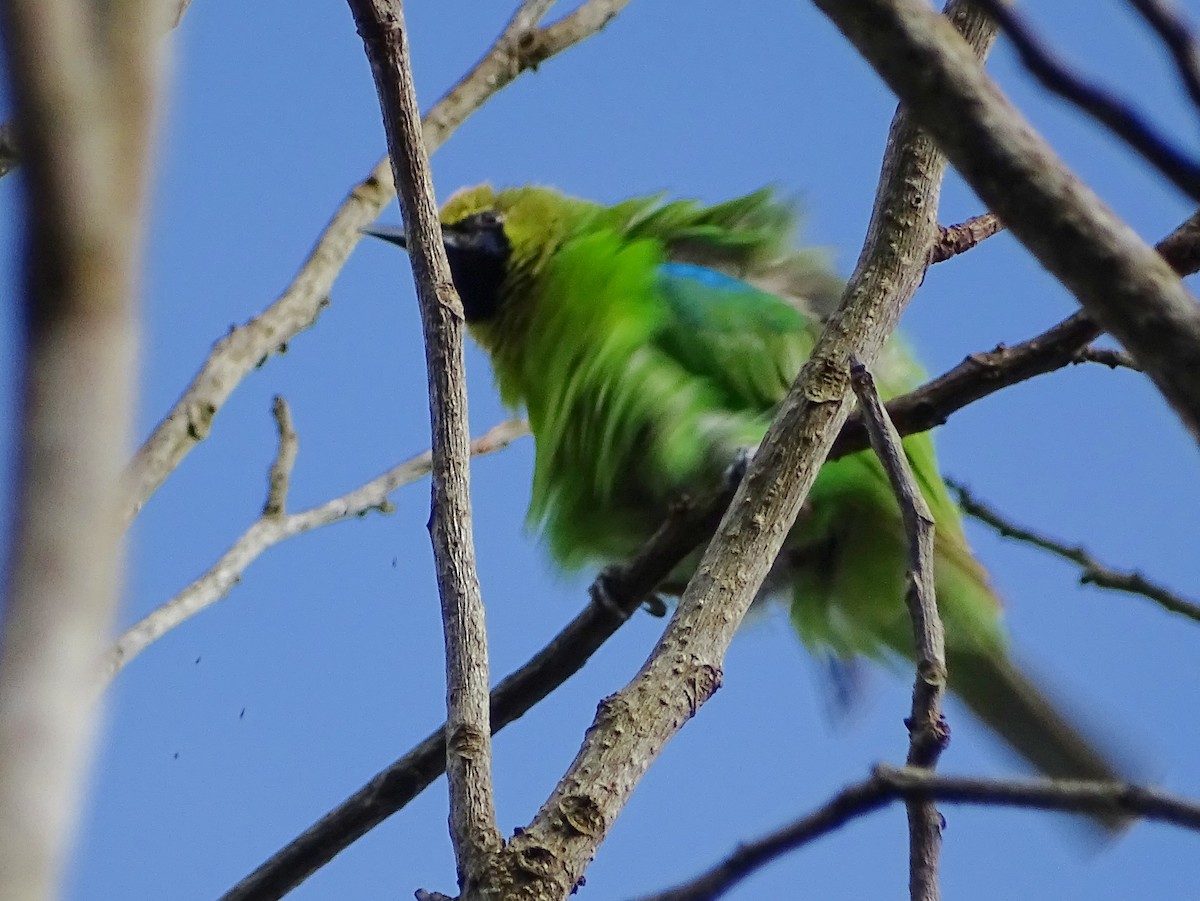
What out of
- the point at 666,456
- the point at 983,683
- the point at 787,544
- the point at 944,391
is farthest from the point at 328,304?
the point at 983,683

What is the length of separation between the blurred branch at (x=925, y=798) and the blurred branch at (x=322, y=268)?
51.2 inches

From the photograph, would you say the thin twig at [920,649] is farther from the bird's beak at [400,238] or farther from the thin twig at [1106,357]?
the bird's beak at [400,238]

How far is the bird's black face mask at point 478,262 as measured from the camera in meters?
3.66

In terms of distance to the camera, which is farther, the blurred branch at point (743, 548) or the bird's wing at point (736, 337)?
the bird's wing at point (736, 337)

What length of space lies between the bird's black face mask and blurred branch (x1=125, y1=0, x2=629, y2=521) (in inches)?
28.5

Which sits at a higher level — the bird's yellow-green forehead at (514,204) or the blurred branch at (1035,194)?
the bird's yellow-green forehead at (514,204)

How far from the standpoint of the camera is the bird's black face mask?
144 inches

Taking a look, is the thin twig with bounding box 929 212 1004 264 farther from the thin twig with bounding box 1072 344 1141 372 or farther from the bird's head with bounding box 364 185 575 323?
the bird's head with bounding box 364 185 575 323

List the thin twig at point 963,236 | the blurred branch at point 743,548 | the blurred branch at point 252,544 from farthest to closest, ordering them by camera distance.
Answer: the blurred branch at point 252,544
the thin twig at point 963,236
the blurred branch at point 743,548

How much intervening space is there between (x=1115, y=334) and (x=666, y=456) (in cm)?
220

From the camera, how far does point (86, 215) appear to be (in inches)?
20.1

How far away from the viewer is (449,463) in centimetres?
151

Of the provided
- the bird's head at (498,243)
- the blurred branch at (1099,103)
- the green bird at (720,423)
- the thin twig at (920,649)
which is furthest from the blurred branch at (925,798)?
the bird's head at (498,243)

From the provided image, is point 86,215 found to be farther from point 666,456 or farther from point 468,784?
point 666,456
